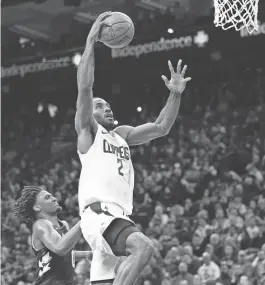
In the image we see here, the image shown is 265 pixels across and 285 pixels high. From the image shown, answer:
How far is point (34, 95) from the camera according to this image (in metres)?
21.3

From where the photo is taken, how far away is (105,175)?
552 centimetres

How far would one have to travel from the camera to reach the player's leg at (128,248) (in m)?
5.12

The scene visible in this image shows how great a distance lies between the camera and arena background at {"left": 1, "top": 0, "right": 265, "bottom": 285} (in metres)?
11.9

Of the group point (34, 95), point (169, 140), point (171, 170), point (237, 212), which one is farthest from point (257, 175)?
point (34, 95)

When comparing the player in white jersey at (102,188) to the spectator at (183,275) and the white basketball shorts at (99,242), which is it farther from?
the spectator at (183,275)

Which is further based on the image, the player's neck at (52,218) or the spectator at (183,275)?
the spectator at (183,275)

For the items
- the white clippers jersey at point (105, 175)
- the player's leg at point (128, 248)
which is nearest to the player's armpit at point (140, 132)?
the white clippers jersey at point (105, 175)

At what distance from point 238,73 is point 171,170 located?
3.72m

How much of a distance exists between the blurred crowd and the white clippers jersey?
477 cm

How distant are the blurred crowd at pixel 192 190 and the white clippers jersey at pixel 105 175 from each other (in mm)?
4774

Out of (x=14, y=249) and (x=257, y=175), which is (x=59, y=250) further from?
(x=14, y=249)

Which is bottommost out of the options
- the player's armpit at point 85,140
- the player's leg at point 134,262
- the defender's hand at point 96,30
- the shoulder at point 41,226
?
the player's leg at point 134,262

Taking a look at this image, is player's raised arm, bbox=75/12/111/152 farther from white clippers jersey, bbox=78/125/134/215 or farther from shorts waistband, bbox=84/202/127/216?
shorts waistband, bbox=84/202/127/216

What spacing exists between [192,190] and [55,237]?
352 inches
